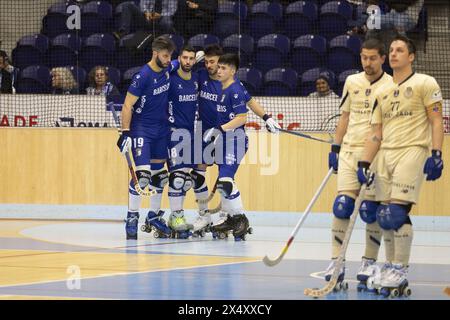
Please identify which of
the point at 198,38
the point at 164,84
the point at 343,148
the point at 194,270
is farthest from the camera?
the point at 198,38

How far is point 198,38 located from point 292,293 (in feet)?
27.8

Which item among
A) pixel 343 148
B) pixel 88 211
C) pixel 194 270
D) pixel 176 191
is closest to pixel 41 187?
pixel 88 211

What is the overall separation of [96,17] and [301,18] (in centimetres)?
311

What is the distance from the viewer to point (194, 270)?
8.70 m

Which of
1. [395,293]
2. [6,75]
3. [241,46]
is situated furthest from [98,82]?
[395,293]

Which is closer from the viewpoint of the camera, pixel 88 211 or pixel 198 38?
pixel 88 211

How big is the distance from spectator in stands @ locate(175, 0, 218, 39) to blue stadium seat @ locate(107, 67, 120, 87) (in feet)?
3.70

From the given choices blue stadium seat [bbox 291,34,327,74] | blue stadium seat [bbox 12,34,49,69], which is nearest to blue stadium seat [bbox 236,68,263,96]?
blue stadium seat [bbox 291,34,327,74]

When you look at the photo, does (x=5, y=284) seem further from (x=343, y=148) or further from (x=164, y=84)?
(x=164, y=84)

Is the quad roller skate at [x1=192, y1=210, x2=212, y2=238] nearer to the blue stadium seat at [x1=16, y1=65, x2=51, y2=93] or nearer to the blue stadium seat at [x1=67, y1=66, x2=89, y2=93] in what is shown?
the blue stadium seat at [x1=67, y1=66, x2=89, y2=93]

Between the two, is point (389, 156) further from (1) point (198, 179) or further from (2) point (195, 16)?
(2) point (195, 16)

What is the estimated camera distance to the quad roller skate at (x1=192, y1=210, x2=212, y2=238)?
12.0 m

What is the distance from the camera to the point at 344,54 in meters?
15.0

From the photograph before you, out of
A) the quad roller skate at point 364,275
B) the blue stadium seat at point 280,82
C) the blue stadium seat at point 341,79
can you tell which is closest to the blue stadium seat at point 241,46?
the blue stadium seat at point 280,82
